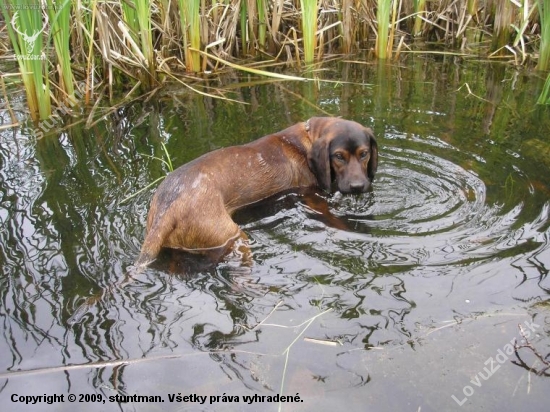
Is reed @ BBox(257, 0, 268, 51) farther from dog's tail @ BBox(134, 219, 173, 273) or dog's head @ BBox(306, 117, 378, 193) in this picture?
dog's tail @ BBox(134, 219, 173, 273)

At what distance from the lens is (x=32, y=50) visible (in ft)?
19.4

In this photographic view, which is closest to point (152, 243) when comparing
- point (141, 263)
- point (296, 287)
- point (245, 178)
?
point (141, 263)

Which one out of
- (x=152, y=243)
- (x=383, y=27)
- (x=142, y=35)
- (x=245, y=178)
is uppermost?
(x=142, y=35)

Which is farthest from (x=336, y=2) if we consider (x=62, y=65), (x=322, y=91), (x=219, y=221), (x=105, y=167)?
(x=219, y=221)

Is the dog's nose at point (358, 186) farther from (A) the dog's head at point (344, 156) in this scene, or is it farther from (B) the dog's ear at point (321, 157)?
(B) the dog's ear at point (321, 157)

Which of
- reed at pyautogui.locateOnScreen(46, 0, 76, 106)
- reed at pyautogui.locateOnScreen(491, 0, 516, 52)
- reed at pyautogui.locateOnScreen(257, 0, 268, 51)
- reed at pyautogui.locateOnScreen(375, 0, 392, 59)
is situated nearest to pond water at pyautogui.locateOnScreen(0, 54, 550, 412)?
reed at pyautogui.locateOnScreen(46, 0, 76, 106)

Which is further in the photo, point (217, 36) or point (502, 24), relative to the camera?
point (502, 24)

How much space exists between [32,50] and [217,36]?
10.6ft

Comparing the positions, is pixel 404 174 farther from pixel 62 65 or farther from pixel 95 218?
pixel 62 65

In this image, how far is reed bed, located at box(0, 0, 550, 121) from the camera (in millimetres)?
6812

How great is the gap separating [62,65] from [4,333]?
406cm

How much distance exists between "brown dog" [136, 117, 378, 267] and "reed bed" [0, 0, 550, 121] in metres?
1.92

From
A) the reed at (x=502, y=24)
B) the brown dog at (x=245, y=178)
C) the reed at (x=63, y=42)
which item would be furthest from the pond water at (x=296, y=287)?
the reed at (x=502, y=24)

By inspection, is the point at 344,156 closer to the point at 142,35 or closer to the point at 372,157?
the point at 372,157
